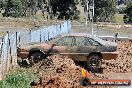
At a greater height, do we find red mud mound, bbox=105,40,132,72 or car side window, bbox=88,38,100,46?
car side window, bbox=88,38,100,46

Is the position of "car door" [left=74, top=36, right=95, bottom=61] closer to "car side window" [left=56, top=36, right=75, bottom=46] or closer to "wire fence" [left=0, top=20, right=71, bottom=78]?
"car side window" [left=56, top=36, right=75, bottom=46]

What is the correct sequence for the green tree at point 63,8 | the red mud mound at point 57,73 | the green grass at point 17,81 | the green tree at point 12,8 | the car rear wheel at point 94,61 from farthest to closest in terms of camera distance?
the green tree at point 63,8 → the green tree at point 12,8 → the car rear wheel at point 94,61 → the red mud mound at point 57,73 → the green grass at point 17,81

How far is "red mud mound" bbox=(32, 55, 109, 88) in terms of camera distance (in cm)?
1349

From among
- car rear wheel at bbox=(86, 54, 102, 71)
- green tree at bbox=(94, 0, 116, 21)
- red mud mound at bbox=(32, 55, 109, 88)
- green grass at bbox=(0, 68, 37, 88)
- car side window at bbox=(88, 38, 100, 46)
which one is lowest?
green tree at bbox=(94, 0, 116, 21)

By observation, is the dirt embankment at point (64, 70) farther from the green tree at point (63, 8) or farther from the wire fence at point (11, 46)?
the green tree at point (63, 8)

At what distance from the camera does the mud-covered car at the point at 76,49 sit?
62.4ft

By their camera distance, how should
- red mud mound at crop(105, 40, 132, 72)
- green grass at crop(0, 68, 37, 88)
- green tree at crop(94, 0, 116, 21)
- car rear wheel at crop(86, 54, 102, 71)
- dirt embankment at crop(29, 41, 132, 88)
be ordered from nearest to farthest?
green grass at crop(0, 68, 37, 88)
dirt embankment at crop(29, 41, 132, 88)
car rear wheel at crop(86, 54, 102, 71)
red mud mound at crop(105, 40, 132, 72)
green tree at crop(94, 0, 116, 21)

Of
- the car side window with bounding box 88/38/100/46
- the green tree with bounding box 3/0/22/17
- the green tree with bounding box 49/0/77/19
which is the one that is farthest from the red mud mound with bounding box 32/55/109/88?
Answer: the green tree with bounding box 49/0/77/19

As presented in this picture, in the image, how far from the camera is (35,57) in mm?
19172

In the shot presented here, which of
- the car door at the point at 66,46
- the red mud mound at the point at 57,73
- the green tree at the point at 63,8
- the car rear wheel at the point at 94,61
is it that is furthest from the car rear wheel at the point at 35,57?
the green tree at the point at 63,8

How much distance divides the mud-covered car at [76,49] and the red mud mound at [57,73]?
649 mm

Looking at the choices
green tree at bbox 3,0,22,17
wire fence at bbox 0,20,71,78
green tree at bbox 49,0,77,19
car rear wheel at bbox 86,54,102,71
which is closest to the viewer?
wire fence at bbox 0,20,71,78

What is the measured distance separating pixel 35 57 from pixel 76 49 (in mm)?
1993

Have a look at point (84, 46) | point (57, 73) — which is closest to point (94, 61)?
point (84, 46)
